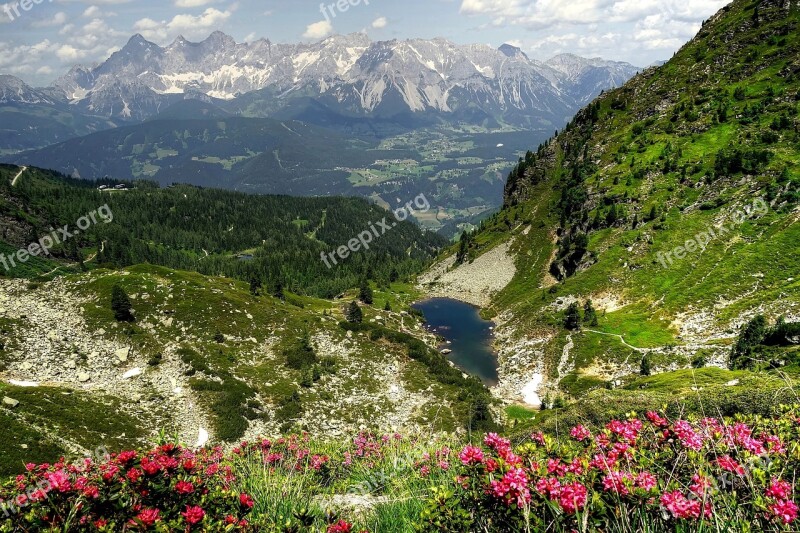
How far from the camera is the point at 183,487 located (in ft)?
24.0

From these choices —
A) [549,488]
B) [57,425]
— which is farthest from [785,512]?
[57,425]

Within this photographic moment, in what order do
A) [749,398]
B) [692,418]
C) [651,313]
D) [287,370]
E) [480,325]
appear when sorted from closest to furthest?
[692,418] < [749,398] < [287,370] < [651,313] < [480,325]

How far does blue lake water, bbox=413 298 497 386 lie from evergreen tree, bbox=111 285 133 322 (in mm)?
55428

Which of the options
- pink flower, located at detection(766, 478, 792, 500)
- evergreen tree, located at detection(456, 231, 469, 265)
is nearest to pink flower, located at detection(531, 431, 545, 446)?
pink flower, located at detection(766, 478, 792, 500)

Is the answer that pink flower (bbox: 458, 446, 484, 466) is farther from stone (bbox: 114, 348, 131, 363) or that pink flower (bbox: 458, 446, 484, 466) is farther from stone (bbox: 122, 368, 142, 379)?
stone (bbox: 114, 348, 131, 363)

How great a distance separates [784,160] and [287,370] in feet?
313

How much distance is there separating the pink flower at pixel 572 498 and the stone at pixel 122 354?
1947 inches

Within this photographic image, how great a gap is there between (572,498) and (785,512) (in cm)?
214

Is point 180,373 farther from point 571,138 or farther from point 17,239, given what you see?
point 17,239

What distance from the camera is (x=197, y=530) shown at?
6.66m

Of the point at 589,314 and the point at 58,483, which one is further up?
the point at 58,483

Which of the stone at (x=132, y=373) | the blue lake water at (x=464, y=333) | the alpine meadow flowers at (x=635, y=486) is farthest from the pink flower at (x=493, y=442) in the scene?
the blue lake water at (x=464, y=333)

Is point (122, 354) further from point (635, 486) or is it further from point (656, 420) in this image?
point (635, 486)

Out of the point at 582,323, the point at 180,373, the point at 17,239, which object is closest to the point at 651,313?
the point at 582,323
